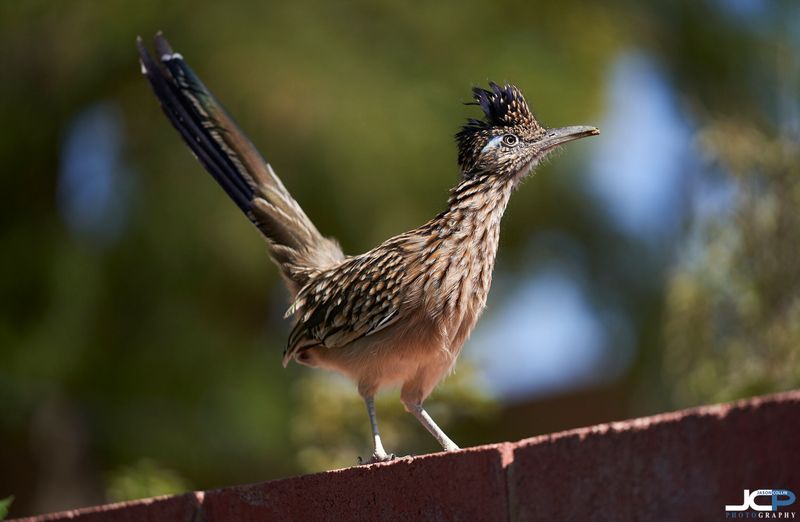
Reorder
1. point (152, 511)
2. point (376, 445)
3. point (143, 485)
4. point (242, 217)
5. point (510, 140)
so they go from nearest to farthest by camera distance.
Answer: point (152, 511)
point (376, 445)
point (510, 140)
point (143, 485)
point (242, 217)

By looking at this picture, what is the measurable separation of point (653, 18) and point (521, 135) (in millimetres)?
10530

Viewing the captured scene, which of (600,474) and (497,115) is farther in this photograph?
(497,115)

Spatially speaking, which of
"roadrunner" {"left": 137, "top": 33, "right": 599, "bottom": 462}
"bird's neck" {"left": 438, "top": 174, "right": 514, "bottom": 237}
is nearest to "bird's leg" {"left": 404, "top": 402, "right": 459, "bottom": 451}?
"roadrunner" {"left": 137, "top": 33, "right": 599, "bottom": 462}

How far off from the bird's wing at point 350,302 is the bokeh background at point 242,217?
591 cm

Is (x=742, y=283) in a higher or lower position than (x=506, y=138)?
higher

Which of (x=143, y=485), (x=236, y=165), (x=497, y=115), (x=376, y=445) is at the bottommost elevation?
(x=376, y=445)

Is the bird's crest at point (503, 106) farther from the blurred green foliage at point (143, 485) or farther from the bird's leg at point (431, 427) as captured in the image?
the blurred green foliage at point (143, 485)

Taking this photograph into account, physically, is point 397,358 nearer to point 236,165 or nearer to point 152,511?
point 152,511

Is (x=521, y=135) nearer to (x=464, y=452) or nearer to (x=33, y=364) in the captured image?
(x=464, y=452)

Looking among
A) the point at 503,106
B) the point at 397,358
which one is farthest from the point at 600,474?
the point at 503,106

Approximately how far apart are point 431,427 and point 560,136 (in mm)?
1066

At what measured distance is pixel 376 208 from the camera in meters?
10.9

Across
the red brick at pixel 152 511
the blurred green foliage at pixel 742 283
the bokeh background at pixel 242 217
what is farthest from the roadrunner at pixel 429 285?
the bokeh background at pixel 242 217

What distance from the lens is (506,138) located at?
3971 mm
